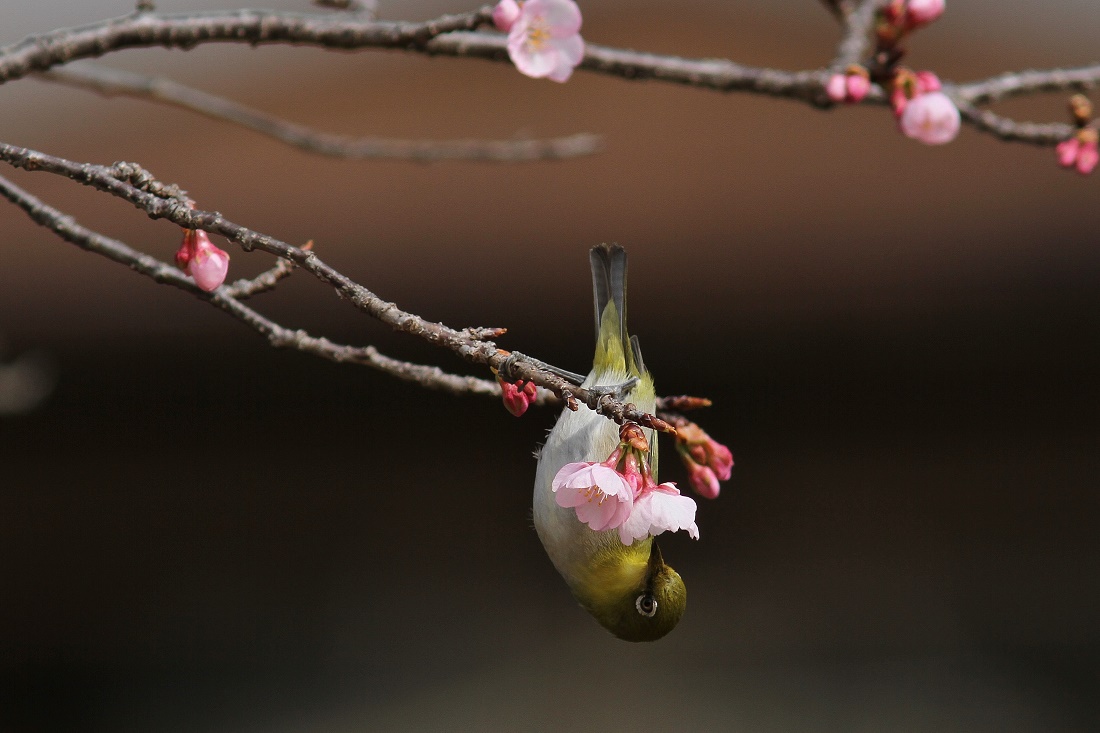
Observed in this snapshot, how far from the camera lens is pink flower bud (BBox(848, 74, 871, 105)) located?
1.98 m

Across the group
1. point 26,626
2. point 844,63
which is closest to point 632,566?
point 844,63

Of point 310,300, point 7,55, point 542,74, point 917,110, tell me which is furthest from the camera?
point 310,300

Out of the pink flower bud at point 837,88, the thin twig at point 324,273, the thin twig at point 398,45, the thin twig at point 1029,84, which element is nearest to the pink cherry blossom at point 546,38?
the thin twig at point 398,45

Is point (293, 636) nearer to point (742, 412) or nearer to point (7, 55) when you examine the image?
point (742, 412)

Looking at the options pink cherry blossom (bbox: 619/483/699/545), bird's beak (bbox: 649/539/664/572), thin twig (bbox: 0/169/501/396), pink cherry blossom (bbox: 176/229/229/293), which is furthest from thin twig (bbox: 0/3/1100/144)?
bird's beak (bbox: 649/539/664/572)

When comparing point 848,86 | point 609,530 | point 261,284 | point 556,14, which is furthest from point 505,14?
point 609,530

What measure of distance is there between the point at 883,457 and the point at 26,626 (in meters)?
5.04

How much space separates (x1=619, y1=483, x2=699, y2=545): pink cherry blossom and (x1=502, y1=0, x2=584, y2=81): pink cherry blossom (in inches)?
31.5

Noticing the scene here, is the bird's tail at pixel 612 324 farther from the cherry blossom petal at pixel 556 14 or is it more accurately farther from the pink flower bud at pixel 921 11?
the pink flower bud at pixel 921 11

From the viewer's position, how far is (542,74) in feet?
5.83

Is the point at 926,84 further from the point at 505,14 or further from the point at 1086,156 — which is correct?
the point at 505,14

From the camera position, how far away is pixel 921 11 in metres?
1.97

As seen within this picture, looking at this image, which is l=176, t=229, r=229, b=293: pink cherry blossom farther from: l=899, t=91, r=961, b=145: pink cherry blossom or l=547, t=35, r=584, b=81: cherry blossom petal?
l=899, t=91, r=961, b=145: pink cherry blossom

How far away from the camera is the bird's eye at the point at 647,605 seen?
2049mm
